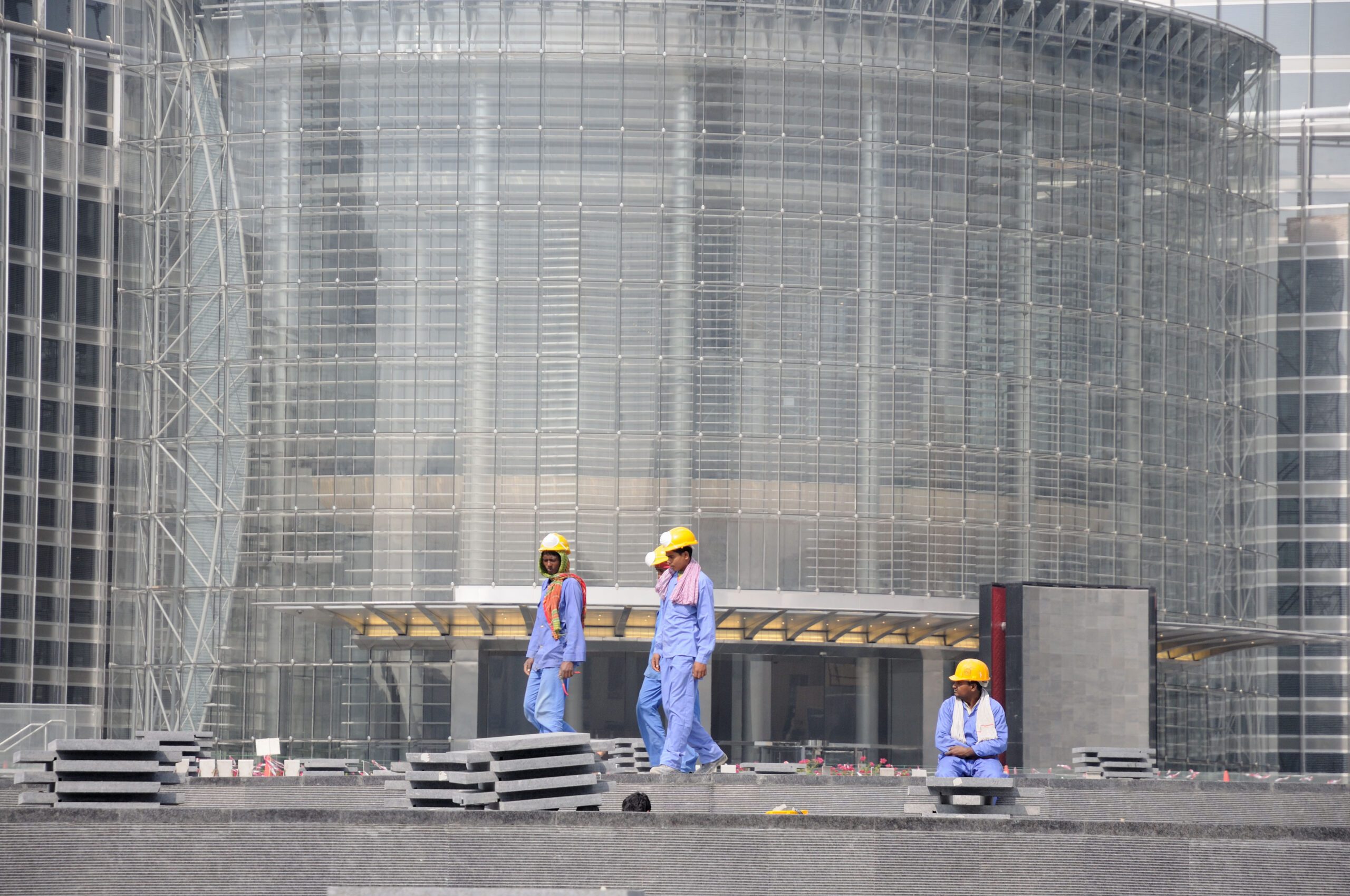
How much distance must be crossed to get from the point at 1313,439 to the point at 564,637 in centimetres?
3981

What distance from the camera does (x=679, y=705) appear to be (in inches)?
635

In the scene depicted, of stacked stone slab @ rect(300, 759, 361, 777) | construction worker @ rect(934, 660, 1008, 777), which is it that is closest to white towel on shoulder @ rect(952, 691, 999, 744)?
construction worker @ rect(934, 660, 1008, 777)

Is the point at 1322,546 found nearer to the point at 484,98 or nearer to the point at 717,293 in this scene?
the point at 717,293

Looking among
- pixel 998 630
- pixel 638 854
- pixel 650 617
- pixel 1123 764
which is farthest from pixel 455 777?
pixel 650 617

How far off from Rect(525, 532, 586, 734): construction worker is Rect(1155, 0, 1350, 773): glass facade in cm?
3889

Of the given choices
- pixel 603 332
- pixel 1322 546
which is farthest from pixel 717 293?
pixel 1322 546

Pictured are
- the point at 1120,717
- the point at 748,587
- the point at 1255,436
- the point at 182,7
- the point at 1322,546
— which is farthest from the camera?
the point at 1322,546

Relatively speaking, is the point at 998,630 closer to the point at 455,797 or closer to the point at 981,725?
the point at 981,725

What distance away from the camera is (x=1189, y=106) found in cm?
4238

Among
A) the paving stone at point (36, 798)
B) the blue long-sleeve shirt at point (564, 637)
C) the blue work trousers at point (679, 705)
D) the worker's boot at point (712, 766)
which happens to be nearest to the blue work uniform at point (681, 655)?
the blue work trousers at point (679, 705)

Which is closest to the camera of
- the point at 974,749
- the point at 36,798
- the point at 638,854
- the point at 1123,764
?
the point at 638,854

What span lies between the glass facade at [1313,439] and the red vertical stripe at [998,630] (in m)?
21.2

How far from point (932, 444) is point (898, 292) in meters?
2.95

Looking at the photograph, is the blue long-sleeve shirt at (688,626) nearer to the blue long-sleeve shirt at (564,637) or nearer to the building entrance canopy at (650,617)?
the blue long-sleeve shirt at (564,637)
